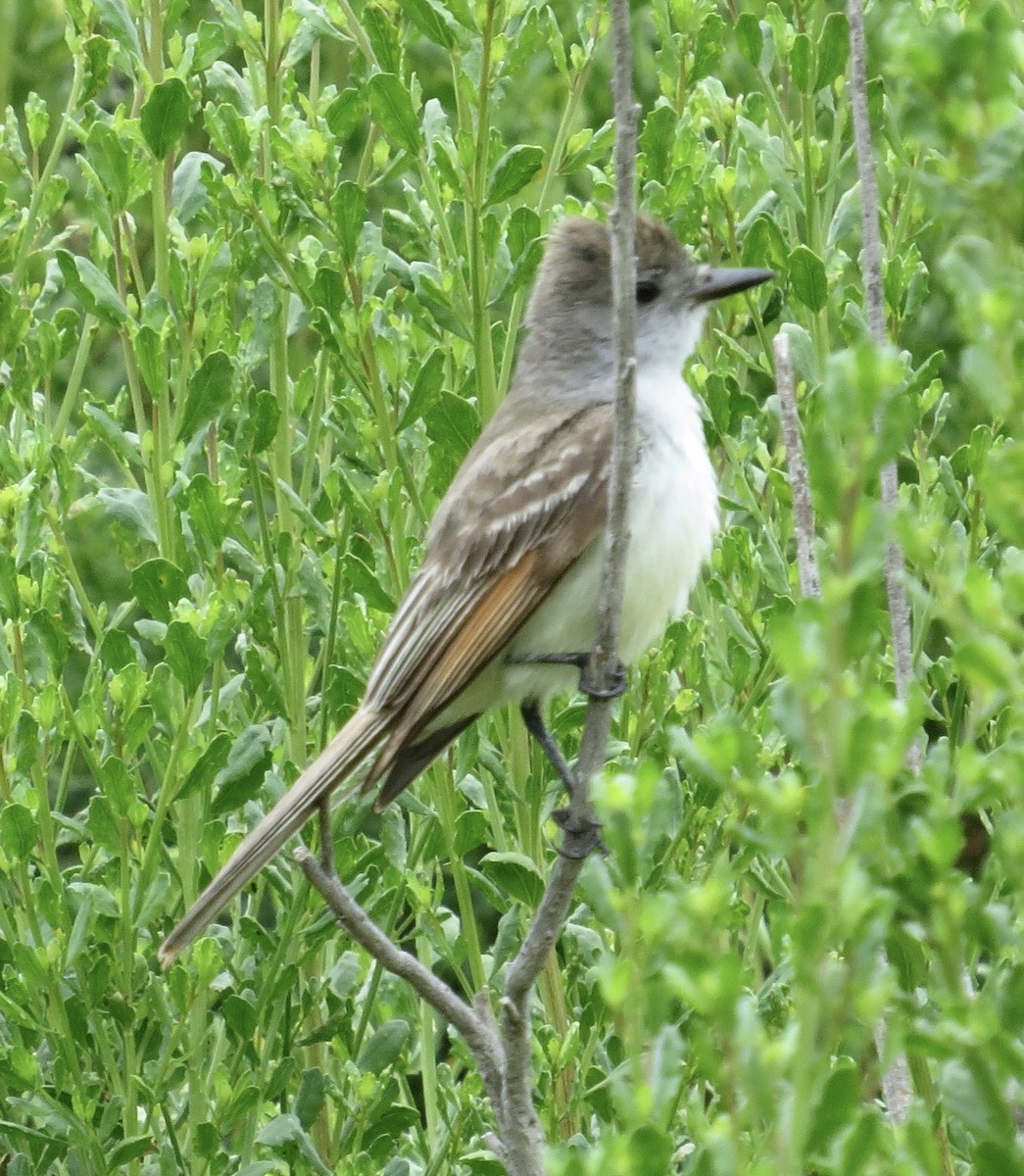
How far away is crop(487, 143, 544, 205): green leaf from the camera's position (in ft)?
9.16

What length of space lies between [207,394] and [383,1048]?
3.21 ft

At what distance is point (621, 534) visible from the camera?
212cm

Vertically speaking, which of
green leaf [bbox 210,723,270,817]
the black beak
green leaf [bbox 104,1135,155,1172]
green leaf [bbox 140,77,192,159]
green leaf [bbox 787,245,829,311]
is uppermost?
green leaf [bbox 140,77,192,159]

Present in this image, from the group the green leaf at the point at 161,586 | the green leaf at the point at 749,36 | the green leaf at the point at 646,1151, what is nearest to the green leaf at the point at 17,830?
the green leaf at the point at 161,586

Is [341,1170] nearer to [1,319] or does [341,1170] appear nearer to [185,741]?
[185,741]

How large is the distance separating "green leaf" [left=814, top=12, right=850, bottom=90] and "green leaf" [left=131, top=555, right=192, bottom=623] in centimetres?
127

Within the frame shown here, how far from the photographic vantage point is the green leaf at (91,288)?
2.82 m

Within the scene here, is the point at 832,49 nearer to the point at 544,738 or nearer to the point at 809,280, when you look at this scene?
the point at 809,280

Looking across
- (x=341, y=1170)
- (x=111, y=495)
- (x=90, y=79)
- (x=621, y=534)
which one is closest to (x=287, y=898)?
(x=341, y=1170)

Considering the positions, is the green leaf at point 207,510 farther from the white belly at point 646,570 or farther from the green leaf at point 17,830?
the white belly at point 646,570

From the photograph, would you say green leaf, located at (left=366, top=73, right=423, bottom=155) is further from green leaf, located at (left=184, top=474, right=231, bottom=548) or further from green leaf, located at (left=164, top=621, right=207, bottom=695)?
green leaf, located at (left=164, top=621, right=207, bottom=695)

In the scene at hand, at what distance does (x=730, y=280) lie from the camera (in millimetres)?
3010

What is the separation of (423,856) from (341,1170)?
481 mm

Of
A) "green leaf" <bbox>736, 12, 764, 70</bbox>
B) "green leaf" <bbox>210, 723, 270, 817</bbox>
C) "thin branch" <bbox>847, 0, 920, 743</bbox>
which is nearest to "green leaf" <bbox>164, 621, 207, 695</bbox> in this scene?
"green leaf" <bbox>210, 723, 270, 817</bbox>
